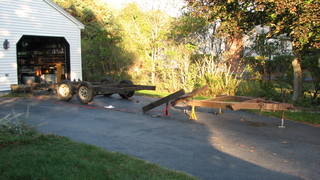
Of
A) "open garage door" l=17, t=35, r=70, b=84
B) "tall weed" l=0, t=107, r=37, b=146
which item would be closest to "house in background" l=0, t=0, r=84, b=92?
"open garage door" l=17, t=35, r=70, b=84

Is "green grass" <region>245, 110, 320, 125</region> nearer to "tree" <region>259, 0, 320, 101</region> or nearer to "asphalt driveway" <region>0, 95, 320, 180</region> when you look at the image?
"asphalt driveway" <region>0, 95, 320, 180</region>

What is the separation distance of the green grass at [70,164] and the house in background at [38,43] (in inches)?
473

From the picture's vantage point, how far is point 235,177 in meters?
5.08

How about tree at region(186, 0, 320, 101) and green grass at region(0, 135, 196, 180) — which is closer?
green grass at region(0, 135, 196, 180)

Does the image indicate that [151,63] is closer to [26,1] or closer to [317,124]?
[26,1]

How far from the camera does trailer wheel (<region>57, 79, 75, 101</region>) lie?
45.6 feet

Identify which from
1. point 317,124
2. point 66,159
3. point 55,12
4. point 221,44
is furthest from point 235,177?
point 55,12

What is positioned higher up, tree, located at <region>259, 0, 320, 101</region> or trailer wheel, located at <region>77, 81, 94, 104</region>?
tree, located at <region>259, 0, 320, 101</region>

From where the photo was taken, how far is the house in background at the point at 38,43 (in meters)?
16.7

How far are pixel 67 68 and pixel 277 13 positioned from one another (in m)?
14.8

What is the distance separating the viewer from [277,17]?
964 centimetres

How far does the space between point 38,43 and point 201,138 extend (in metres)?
19.6

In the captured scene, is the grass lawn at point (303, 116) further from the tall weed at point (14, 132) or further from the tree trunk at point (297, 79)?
the tall weed at point (14, 132)

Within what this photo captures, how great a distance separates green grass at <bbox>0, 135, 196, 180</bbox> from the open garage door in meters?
15.1
